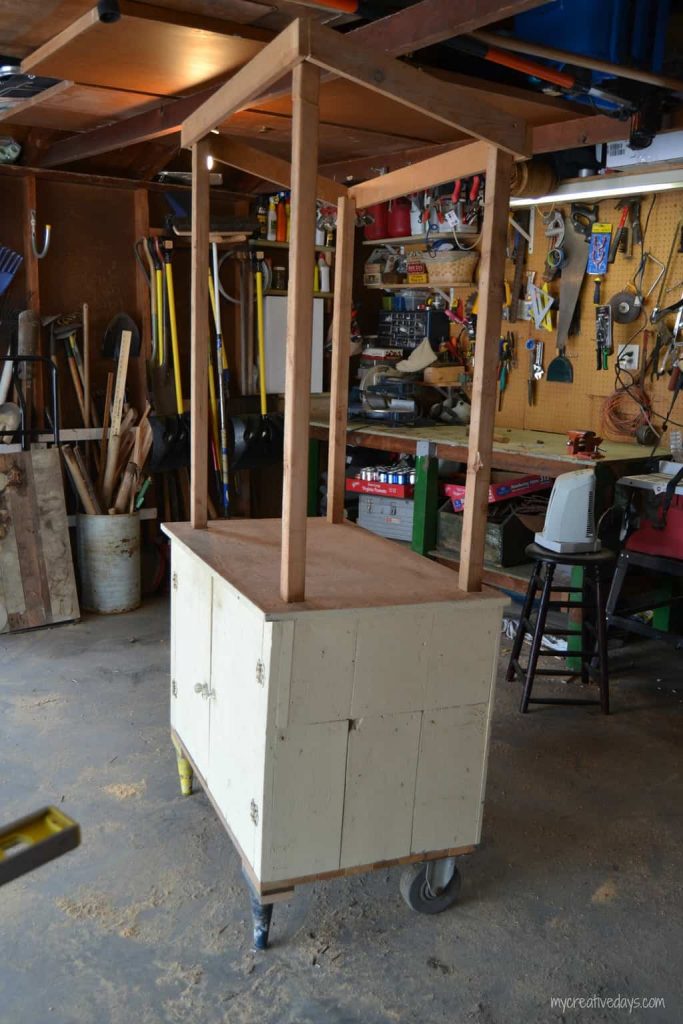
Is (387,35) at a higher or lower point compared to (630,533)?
higher

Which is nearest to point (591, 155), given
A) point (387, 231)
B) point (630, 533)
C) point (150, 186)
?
point (387, 231)

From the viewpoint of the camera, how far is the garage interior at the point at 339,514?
6.38 ft

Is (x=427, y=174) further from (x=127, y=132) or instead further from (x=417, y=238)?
(x=417, y=238)

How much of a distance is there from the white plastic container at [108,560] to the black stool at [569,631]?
205cm

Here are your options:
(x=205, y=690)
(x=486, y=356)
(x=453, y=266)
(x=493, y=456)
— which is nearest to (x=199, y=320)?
(x=486, y=356)

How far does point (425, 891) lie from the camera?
2209 mm

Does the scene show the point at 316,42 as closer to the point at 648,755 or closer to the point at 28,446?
the point at 648,755

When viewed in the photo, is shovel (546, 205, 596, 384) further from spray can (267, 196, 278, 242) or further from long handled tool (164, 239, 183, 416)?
long handled tool (164, 239, 183, 416)

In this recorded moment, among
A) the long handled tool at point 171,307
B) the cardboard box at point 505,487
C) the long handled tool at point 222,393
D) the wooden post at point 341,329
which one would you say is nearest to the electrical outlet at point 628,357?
the cardboard box at point 505,487

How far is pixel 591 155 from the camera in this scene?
4.11 meters

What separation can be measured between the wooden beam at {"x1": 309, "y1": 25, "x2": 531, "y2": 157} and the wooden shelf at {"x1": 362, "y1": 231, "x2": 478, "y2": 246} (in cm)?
291

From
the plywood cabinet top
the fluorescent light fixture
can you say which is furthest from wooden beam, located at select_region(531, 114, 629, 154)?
the plywood cabinet top

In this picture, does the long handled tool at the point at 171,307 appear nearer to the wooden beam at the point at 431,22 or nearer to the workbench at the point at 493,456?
the workbench at the point at 493,456

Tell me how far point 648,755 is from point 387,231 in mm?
3425
